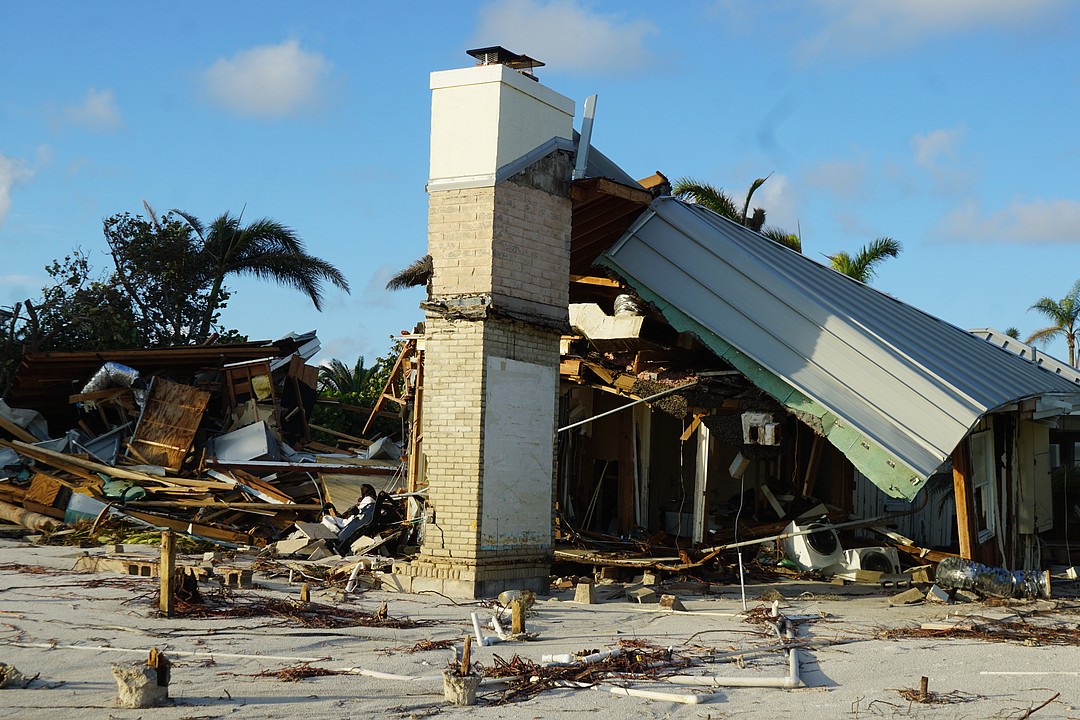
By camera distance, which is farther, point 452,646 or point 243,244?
point 243,244

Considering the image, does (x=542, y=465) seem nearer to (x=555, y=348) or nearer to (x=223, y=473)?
(x=555, y=348)

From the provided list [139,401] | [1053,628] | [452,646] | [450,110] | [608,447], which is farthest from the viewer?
[139,401]

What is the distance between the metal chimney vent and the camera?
13273 millimetres

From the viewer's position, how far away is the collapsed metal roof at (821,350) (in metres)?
13.0

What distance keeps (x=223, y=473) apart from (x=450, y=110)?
838 centimetres

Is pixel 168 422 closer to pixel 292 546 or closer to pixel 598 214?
pixel 292 546

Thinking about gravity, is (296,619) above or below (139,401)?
below

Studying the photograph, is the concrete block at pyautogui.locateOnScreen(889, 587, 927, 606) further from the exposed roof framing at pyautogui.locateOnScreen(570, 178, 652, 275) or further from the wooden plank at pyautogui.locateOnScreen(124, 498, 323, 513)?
the wooden plank at pyautogui.locateOnScreen(124, 498, 323, 513)

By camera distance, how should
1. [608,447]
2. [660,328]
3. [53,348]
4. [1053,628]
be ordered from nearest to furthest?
1. [1053,628]
2. [660,328]
3. [608,447]
4. [53,348]

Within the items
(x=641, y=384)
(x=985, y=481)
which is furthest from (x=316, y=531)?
(x=985, y=481)

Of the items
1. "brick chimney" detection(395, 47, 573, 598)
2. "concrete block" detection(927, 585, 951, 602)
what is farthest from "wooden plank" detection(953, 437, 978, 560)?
"brick chimney" detection(395, 47, 573, 598)

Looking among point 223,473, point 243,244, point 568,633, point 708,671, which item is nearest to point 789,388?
point 568,633

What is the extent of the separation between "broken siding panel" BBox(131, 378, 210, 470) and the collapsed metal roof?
8307mm

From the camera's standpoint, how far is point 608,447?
17.8 meters
